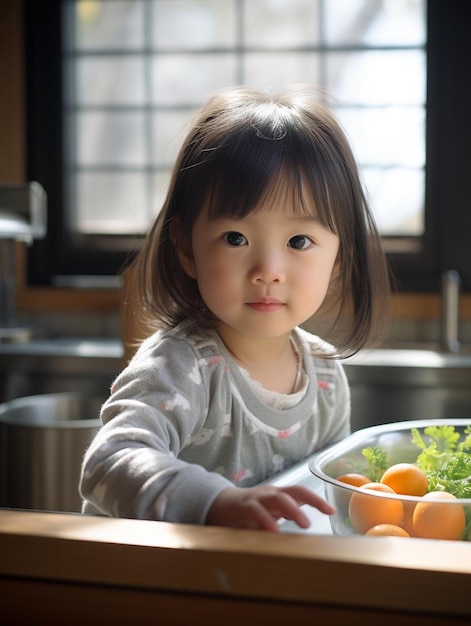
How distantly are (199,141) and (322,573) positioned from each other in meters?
0.63

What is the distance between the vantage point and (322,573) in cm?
45

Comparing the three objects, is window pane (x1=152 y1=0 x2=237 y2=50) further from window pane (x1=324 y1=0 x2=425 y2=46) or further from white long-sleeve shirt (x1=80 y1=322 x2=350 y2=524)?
white long-sleeve shirt (x1=80 y1=322 x2=350 y2=524)

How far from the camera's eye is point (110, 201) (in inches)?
114

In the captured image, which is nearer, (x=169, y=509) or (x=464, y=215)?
(x=169, y=509)

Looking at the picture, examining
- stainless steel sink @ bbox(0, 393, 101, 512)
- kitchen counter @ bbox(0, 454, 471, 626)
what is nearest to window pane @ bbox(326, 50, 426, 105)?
stainless steel sink @ bbox(0, 393, 101, 512)

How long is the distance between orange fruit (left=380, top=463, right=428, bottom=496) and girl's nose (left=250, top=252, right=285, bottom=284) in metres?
0.23

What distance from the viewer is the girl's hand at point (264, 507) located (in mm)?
614

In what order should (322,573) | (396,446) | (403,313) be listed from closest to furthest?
(322,573)
(396,446)
(403,313)

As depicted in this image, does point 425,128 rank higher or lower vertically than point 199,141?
higher

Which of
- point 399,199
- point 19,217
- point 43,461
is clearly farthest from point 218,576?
point 399,199

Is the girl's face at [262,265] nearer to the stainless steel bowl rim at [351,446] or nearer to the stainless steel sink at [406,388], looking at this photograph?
the stainless steel bowl rim at [351,446]

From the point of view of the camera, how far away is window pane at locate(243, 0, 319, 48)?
8.82 ft

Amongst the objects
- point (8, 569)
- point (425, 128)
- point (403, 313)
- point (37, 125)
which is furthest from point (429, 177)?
point (8, 569)

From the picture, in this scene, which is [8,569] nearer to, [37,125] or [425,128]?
[425,128]
